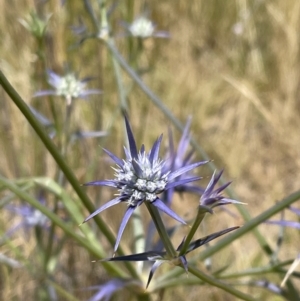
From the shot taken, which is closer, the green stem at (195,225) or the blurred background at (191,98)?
the green stem at (195,225)

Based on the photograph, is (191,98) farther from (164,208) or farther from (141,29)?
(164,208)

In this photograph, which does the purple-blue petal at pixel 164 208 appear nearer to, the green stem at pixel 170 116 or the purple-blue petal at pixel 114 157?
the purple-blue petal at pixel 114 157

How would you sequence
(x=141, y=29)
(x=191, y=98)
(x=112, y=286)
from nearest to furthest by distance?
1. (x=112, y=286)
2. (x=141, y=29)
3. (x=191, y=98)

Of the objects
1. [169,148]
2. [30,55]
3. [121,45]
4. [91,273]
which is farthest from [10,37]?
→ [169,148]

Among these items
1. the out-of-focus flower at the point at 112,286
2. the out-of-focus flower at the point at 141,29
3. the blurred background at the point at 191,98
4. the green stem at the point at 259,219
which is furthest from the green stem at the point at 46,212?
the out-of-focus flower at the point at 141,29

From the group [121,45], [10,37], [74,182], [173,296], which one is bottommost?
[74,182]

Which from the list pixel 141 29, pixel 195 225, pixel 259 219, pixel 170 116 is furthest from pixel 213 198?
pixel 141 29

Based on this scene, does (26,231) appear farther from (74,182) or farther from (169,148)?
(74,182)

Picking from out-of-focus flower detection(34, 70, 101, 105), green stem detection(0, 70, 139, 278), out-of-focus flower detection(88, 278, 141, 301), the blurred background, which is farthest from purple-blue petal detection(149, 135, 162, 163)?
the blurred background
